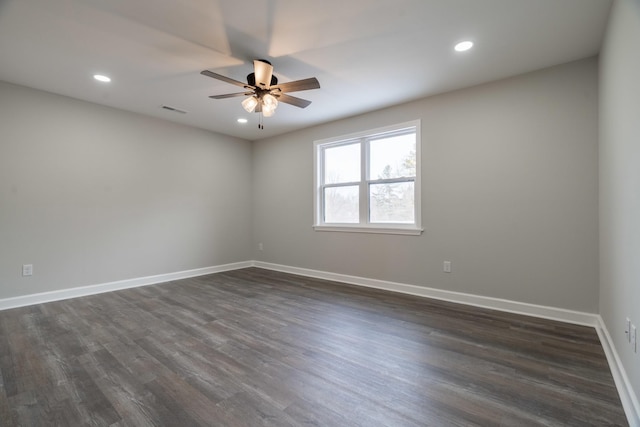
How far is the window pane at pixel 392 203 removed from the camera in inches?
155

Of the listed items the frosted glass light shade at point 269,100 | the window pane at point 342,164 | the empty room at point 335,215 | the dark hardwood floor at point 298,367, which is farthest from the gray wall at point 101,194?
the frosted glass light shade at point 269,100

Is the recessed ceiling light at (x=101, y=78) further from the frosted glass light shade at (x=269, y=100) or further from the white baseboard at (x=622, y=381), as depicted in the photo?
the white baseboard at (x=622, y=381)

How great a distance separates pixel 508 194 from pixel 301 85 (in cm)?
249

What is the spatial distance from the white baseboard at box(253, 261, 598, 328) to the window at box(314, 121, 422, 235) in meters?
0.75

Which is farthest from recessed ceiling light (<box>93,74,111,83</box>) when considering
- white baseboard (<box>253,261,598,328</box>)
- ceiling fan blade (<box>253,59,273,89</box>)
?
white baseboard (<box>253,261,598,328</box>)

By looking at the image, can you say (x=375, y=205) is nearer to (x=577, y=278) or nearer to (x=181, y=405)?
(x=577, y=278)

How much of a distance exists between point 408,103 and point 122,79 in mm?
3461

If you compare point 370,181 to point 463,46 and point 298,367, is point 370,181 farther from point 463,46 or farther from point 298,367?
point 298,367

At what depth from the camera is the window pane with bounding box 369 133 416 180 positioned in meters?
3.91

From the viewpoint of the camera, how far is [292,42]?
97.6 inches

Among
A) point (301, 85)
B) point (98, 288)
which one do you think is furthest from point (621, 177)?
point (98, 288)

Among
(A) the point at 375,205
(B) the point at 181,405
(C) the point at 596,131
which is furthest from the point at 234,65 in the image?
(C) the point at 596,131

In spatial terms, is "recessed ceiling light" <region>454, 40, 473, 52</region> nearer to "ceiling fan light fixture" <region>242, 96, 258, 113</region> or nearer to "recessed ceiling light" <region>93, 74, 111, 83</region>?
"ceiling fan light fixture" <region>242, 96, 258, 113</region>

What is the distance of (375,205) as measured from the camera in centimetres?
428
